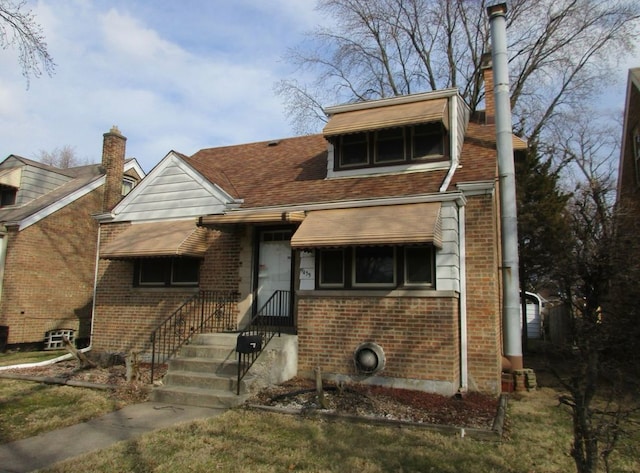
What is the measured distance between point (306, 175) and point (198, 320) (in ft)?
13.9

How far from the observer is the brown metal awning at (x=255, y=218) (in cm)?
937

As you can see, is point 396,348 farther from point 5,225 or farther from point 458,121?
point 5,225

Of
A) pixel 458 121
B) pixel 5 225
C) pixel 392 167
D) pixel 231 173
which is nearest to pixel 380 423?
pixel 392 167

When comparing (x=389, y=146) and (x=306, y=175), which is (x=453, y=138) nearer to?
(x=389, y=146)

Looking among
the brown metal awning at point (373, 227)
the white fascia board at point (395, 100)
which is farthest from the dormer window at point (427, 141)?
the brown metal awning at point (373, 227)

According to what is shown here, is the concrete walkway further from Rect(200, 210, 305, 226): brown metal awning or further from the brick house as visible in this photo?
Rect(200, 210, 305, 226): brown metal awning

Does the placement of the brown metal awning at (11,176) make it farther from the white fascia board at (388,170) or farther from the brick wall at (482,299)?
the brick wall at (482,299)

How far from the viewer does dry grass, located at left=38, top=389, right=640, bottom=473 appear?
16.4 ft

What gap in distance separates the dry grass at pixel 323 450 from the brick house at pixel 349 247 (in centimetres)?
212

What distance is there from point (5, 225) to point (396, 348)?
1343 centimetres

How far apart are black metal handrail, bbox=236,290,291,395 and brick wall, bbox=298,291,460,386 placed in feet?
2.20

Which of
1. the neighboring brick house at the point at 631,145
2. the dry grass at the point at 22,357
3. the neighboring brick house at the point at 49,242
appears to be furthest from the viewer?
the neighboring brick house at the point at 631,145

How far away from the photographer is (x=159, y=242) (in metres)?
10.8

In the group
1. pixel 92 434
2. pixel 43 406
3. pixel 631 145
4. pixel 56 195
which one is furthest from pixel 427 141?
pixel 56 195
